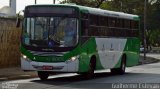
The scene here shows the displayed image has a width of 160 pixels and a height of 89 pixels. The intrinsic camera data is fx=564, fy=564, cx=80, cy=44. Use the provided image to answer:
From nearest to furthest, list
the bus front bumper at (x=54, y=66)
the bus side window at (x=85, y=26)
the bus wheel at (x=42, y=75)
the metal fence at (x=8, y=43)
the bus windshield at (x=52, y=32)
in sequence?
the bus front bumper at (x=54, y=66), the bus windshield at (x=52, y=32), the bus side window at (x=85, y=26), the bus wheel at (x=42, y=75), the metal fence at (x=8, y=43)

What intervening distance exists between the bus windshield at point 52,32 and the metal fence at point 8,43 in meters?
7.99

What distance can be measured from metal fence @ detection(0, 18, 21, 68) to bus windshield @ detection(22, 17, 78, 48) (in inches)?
314

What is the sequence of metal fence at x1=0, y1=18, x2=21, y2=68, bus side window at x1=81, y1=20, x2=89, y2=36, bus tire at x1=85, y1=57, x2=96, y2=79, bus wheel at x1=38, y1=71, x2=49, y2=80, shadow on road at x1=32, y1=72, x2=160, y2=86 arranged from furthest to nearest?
metal fence at x1=0, y1=18, x2=21, y2=68, bus tire at x1=85, y1=57, x2=96, y2=79, bus wheel at x1=38, y1=71, x2=49, y2=80, bus side window at x1=81, y1=20, x2=89, y2=36, shadow on road at x1=32, y1=72, x2=160, y2=86

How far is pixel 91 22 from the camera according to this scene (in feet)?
79.3

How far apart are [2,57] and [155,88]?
40.7 ft

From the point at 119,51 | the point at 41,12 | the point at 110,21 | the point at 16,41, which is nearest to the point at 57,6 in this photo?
the point at 41,12

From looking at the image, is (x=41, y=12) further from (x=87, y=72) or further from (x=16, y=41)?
(x=16, y=41)

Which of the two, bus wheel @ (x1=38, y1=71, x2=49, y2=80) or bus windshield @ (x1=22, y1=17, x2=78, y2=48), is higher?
bus windshield @ (x1=22, y1=17, x2=78, y2=48)

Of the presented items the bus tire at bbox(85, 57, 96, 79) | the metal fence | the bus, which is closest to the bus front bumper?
the bus

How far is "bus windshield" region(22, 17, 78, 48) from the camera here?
Result: 2220cm

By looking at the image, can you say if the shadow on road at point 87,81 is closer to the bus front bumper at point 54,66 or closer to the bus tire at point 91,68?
the bus tire at point 91,68

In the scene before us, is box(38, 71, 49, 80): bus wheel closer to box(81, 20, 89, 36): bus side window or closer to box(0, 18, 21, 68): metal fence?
box(81, 20, 89, 36): bus side window

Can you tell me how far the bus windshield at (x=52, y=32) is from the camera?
22.2 meters

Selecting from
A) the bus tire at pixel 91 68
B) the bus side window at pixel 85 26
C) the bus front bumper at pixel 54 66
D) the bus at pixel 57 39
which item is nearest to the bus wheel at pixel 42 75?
the bus at pixel 57 39
